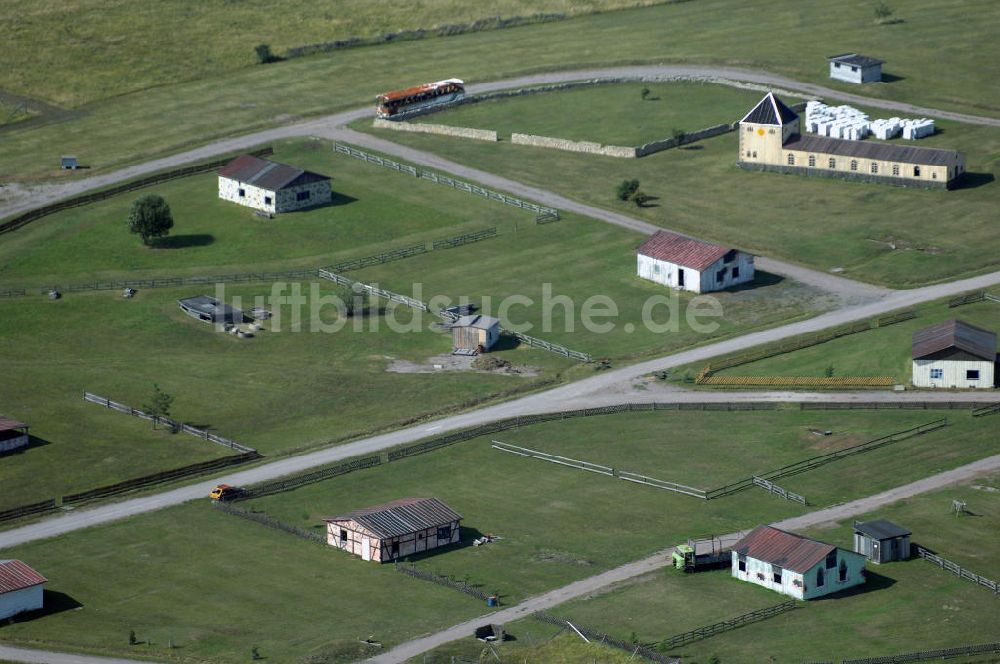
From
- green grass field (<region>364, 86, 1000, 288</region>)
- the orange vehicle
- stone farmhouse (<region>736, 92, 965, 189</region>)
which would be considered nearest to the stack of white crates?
green grass field (<region>364, 86, 1000, 288</region>)

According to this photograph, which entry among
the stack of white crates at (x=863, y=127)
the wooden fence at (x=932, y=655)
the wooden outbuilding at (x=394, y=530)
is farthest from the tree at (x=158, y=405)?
the stack of white crates at (x=863, y=127)

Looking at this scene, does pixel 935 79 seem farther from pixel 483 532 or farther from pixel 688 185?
pixel 483 532

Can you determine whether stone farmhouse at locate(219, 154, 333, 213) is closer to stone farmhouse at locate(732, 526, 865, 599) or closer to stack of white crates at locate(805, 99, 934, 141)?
stack of white crates at locate(805, 99, 934, 141)

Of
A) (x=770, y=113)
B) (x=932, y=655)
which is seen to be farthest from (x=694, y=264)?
(x=932, y=655)

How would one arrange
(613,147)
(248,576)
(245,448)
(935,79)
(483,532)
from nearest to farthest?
1. (248,576)
2. (483,532)
3. (245,448)
4. (613,147)
5. (935,79)

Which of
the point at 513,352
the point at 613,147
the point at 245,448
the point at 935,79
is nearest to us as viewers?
the point at 245,448

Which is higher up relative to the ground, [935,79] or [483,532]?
[935,79]

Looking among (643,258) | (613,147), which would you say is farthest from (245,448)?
(613,147)
